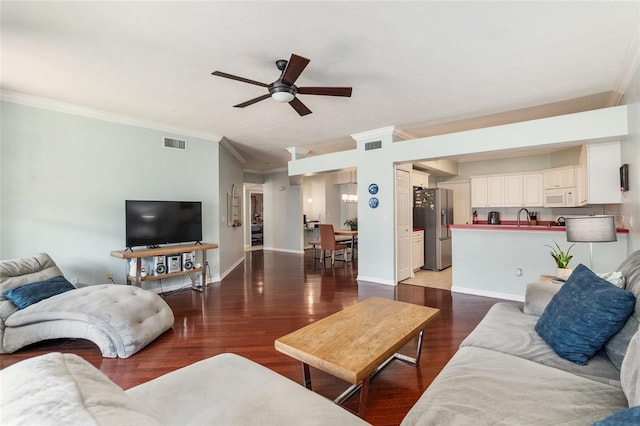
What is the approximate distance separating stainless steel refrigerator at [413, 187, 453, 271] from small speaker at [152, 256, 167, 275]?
4960mm

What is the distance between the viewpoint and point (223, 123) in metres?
4.70

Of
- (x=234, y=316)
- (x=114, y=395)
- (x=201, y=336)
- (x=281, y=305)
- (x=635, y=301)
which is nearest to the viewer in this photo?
(x=114, y=395)

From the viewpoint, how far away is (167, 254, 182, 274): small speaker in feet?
14.6

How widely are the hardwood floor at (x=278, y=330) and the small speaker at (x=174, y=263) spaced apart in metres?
0.43

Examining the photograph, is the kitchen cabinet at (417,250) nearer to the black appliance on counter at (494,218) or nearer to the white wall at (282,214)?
the black appliance on counter at (494,218)

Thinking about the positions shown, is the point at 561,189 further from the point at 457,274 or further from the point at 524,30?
the point at 524,30

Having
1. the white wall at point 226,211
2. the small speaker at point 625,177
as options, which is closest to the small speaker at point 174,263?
the white wall at point 226,211

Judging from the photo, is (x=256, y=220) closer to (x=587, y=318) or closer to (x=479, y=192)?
(x=479, y=192)

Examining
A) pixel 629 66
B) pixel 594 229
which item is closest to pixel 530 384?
pixel 594 229

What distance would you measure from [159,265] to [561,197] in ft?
24.3

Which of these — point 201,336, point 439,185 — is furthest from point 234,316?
point 439,185

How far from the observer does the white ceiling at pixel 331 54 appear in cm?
213

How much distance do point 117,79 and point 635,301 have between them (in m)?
4.45

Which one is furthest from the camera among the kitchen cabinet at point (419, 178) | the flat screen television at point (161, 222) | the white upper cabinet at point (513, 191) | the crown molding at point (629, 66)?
the white upper cabinet at point (513, 191)
